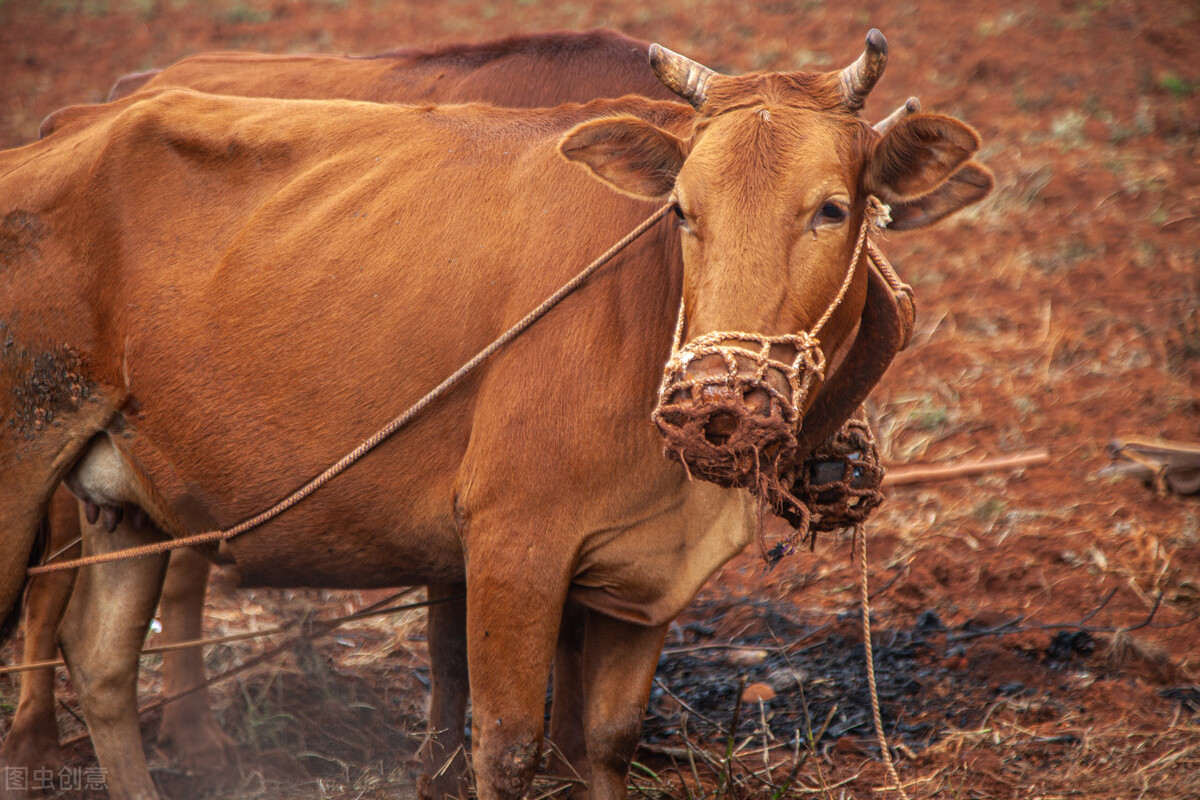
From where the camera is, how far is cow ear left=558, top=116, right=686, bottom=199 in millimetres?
3229

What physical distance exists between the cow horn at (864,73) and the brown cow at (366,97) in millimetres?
1406

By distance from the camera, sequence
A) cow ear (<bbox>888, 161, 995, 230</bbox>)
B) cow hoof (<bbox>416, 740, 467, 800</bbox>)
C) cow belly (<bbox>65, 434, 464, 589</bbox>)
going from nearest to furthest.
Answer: cow ear (<bbox>888, 161, 995, 230</bbox>) < cow belly (<bbox>65, 434, 464, 589</bbox>) < cow hoof (<bbox>416, 740, 467, 800</bbox>)

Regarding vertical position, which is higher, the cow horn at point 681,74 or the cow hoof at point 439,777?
the cow horn at point 681,74

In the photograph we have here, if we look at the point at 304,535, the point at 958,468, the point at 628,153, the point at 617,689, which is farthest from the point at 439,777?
the point at 958,468

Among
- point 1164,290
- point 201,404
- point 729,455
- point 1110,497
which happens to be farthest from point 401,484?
point 1164,290

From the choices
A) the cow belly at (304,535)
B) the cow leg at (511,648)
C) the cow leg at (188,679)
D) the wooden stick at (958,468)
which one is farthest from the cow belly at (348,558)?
the wooden stick at (958,468)

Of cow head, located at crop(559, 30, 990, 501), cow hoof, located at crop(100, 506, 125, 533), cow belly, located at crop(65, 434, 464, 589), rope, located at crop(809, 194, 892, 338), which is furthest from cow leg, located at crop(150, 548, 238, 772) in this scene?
rope, located at crop(809, 194, 892, 338)

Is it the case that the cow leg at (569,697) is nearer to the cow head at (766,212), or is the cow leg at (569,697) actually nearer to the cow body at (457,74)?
the cow head at (766,212)

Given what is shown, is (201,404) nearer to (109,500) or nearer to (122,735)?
(109,500)

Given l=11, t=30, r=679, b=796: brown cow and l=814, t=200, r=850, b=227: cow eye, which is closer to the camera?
l=814, t=200, r=850, b=227: cow eye

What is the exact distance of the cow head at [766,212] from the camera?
2.71m

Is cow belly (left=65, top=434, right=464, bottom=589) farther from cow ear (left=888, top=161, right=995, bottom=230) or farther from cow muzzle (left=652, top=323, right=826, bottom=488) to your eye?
cow ear (left=888, top=161, right=995, bottom=230)

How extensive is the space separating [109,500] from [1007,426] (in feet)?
16.7

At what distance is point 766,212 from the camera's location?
9.46 ft
